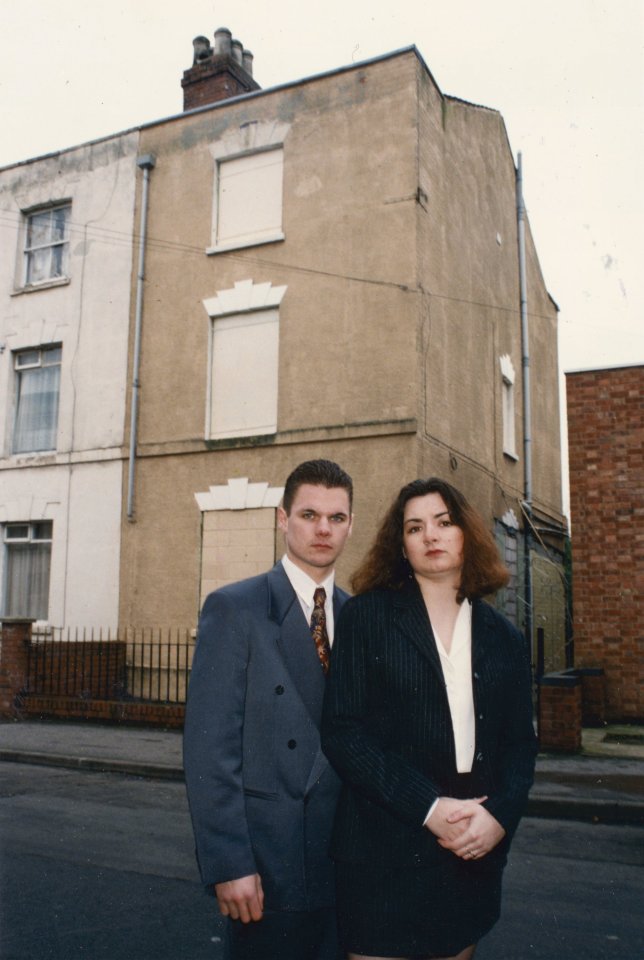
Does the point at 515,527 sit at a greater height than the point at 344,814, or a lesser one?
greater

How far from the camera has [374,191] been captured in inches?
543

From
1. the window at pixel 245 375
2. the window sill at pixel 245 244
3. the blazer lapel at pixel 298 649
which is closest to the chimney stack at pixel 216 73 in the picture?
the window sill at pixel 245 244

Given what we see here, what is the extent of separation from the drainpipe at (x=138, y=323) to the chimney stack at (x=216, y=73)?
5.51 feet

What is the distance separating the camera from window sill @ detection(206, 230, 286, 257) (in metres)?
14.4

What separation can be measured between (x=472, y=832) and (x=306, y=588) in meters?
0.94

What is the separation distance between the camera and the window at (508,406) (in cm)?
1738

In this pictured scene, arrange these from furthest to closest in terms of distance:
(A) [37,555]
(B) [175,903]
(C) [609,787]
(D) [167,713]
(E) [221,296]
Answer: (A) [37,555], (E) [221,296], (D) [167,713], (C) [609,787], (B) [175,903]

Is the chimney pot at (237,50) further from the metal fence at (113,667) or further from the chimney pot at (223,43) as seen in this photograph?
the metal fence at (113,667)

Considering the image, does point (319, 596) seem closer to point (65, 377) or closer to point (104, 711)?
point (104, 711)

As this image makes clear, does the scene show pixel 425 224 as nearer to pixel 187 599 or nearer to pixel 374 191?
pixel 374 191

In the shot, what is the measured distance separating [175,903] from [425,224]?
37.0ft

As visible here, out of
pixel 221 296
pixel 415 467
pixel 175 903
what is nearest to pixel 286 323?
pixel 221 296

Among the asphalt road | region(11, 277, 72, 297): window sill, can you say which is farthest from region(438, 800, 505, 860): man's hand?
region(11, 277, 72, 297): window sill

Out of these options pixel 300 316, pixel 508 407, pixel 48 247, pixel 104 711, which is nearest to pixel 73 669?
pixel 104 711
